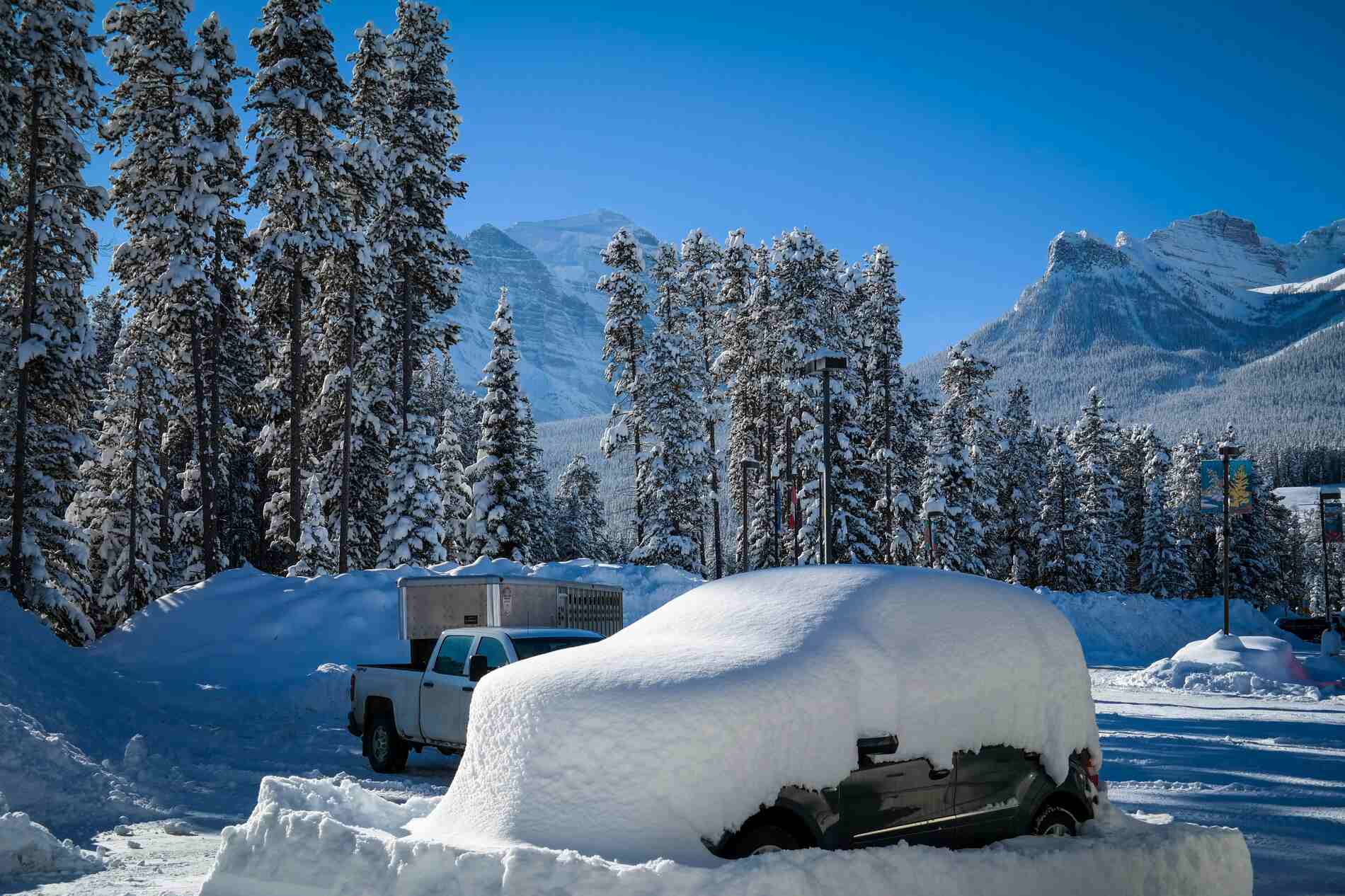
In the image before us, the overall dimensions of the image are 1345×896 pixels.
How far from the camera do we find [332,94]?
3231 cm

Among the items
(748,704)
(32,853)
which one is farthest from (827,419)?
(748,704)

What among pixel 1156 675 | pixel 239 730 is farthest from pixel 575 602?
pixel 1156 675

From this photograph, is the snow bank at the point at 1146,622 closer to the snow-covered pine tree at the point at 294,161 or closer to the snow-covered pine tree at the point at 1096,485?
the snow-covered pine tree at the point at 1096,485

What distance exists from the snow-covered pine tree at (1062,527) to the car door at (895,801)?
64.5 metres

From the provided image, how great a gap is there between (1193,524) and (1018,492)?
71.9ft

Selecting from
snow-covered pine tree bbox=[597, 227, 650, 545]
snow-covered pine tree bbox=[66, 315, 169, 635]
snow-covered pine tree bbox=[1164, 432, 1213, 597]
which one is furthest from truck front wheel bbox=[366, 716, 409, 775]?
snow-covered pine tree bbox=[1164, 432, 1213, 597]

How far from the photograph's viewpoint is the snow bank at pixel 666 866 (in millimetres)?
4688

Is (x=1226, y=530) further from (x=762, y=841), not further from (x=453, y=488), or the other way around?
(x=762, y=841)

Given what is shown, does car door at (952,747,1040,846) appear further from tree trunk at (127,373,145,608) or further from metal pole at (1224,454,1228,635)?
tree trunk at (127,373,145,608)

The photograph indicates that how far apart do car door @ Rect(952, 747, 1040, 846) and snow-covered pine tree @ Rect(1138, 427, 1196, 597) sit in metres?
73.5

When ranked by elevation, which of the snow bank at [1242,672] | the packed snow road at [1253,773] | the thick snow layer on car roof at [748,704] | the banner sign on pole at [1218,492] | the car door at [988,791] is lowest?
the snow bank at [1242,672]

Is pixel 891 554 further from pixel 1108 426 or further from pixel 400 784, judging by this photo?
pixel 400 784

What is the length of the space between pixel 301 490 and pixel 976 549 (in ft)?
117

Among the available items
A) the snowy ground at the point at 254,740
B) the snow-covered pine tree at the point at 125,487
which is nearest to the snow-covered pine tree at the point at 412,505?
the snow-covered pine tree at the point at 125,487
